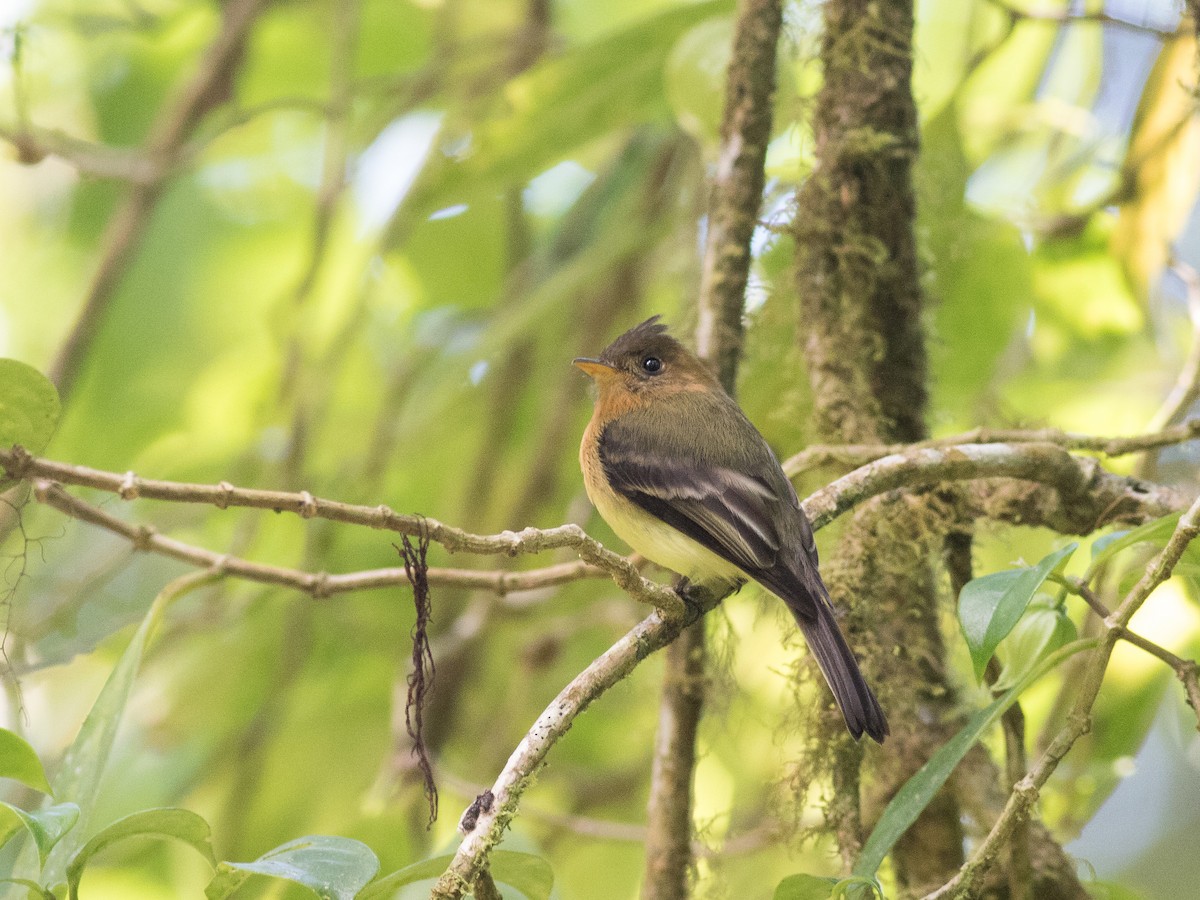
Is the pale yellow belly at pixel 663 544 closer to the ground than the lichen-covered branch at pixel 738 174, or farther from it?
closer to the ground

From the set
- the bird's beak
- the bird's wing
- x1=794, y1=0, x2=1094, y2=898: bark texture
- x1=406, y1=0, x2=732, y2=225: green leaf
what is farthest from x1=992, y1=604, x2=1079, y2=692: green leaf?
x1=406, y1=0, x2=732, y2=225: green leaf

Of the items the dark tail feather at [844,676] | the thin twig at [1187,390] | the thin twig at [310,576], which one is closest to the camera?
the dark tail feather at [844,676]

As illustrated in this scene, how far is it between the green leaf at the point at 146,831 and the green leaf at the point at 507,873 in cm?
28

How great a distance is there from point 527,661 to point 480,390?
3.92 feet

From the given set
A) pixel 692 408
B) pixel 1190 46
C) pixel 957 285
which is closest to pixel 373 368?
pixel 692 408

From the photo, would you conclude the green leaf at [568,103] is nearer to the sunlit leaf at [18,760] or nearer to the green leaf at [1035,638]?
the green leaf at [1035,638]

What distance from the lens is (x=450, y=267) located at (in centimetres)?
502

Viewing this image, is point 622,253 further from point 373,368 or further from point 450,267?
point 373,368

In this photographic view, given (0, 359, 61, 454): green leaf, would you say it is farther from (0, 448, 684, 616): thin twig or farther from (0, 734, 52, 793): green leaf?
(0, 734, 52, 793): green leaf

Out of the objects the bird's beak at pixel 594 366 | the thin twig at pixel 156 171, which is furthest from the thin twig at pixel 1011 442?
the thin twig at pixel 156 171

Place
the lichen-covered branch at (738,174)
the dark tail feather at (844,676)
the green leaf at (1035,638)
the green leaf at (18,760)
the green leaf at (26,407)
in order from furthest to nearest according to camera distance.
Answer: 1. the lichen-covered branch at (738,174)
2. the dark tail feather at (844,676)
3. the green leaf at (1035,638)
4. the green leaf at (26,407)
5. the green leaf at (18,760)

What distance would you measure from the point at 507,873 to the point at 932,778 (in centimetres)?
70

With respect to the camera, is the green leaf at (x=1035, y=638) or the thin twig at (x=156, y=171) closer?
the green leaf at (x=1035, y=638)

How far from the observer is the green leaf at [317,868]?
5.58ft
